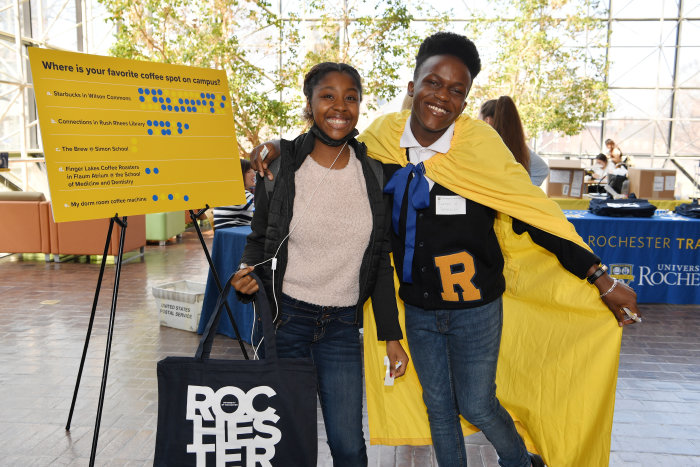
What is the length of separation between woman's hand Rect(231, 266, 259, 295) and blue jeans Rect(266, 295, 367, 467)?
119 mm

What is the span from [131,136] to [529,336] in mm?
1998

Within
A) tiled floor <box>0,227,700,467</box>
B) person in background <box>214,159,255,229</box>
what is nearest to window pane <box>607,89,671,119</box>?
tiled floor <box>0,227,700,467</box>

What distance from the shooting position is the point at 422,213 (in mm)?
1936

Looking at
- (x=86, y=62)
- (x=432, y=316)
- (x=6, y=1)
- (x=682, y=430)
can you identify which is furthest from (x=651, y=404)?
(x=6, y=1)

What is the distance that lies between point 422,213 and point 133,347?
3.34m

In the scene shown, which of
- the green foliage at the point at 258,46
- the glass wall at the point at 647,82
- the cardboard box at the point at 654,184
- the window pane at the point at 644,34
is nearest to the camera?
the green foliage at the point at 258,46

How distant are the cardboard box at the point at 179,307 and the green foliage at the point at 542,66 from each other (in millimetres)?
9872

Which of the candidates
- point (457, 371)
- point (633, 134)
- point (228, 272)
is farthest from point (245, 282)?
point (633, 134)

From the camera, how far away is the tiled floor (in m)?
2.86

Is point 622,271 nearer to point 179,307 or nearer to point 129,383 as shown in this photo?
point 179,307

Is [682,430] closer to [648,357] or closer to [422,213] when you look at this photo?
[648,357]

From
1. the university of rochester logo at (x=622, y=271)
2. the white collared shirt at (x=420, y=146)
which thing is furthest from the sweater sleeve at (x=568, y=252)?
the university of rochester logo at (x=622, y=271)

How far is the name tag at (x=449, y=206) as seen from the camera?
6.34 ft

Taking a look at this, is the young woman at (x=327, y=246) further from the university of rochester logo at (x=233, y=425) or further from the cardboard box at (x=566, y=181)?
the cardboard box at (x=566, y=181)
